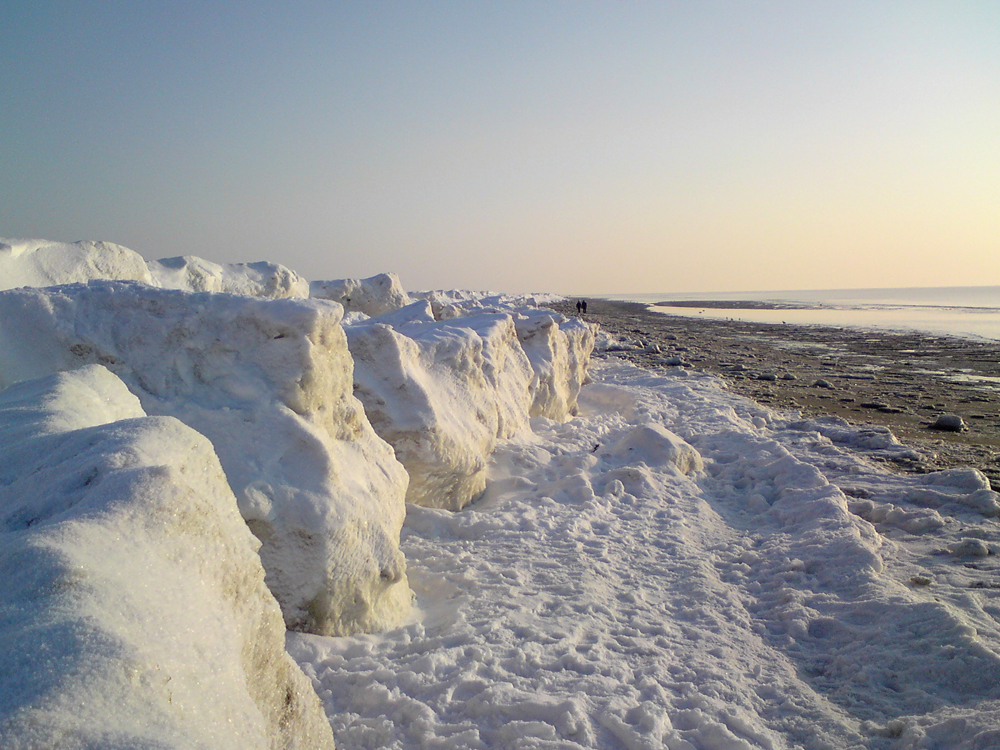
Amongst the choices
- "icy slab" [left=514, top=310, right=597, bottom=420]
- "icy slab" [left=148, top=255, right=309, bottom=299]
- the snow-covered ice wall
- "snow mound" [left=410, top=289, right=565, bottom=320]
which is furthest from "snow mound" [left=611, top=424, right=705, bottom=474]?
"icy slab" [left=148, top=255, right=309, bottom=299]

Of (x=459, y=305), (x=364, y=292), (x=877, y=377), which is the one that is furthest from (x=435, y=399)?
(x=459, y=305)

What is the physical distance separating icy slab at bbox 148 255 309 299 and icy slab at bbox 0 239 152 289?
0.86 metres

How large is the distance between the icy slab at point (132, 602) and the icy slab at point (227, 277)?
5190 millimetres

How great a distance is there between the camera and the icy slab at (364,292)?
12195 millimetres

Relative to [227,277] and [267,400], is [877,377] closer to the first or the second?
[227,277]

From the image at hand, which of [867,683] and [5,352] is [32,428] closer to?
[5,352]

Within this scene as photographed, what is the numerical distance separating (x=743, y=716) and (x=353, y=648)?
172cm

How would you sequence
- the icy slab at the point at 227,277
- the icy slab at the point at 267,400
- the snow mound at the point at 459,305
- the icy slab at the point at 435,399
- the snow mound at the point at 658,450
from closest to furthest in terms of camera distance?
the icy slab at the point at 267,400
the icy slab at the point at 435,399
the snow mound at the point at 658,450
the icy slab at the point at 227,277
the snow mound at the point at 459,305

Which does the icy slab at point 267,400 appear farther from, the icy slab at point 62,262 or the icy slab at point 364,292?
the icy slab at point 364,292

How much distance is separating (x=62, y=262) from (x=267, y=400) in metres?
3.45

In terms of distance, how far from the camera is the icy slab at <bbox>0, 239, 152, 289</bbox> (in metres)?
4.37

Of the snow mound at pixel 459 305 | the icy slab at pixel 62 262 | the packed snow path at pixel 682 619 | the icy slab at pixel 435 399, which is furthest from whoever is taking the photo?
the snow mound at pixel 459 305

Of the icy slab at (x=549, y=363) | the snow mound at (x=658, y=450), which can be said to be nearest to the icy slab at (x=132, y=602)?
the snow mound at (x=658, y=450)

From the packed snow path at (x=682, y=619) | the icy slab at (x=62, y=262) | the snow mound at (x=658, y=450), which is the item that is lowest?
the packed snow path at (x=682, y=619)
